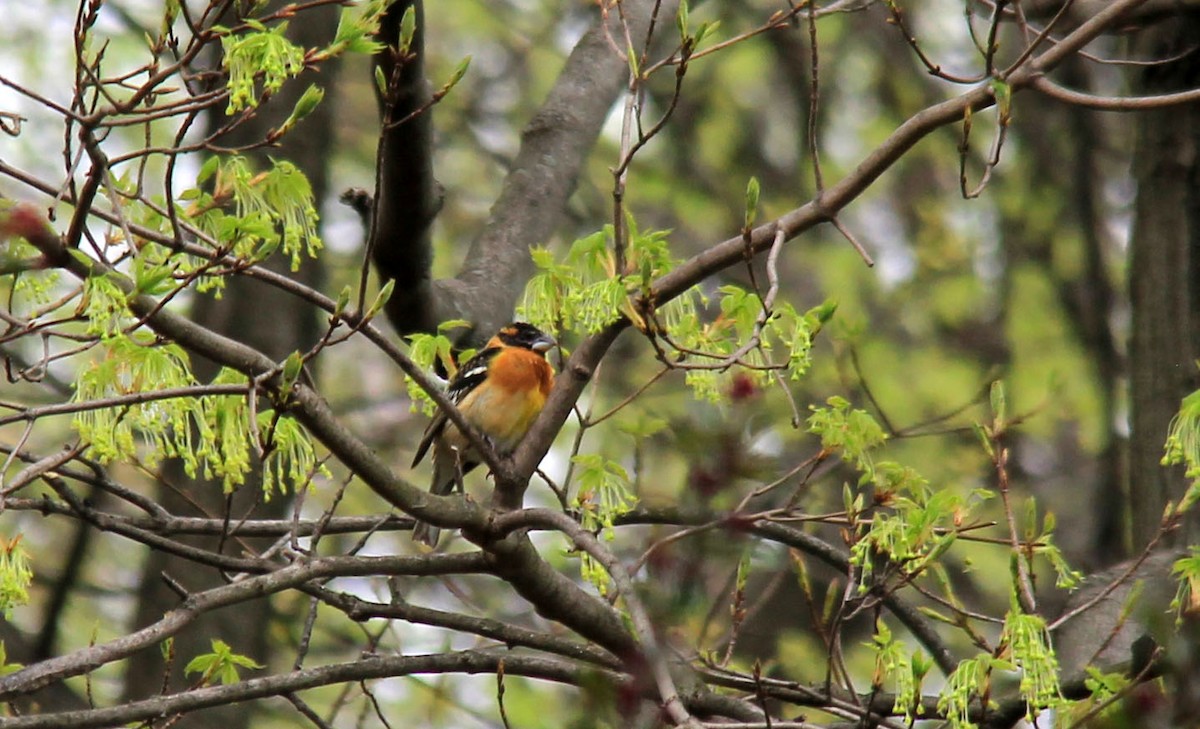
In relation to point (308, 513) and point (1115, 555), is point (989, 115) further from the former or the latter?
point (308, 513)

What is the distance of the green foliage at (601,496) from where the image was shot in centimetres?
427

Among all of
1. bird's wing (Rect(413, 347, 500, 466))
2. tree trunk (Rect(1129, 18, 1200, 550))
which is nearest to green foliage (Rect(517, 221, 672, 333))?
bird's wing (Rect(413, 347, 500, 466))

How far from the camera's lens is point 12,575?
3.95 meters

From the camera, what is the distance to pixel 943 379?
39.5 feet

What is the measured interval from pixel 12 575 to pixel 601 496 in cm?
170

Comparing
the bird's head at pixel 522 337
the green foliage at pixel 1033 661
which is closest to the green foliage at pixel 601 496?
the green foliage at pixel 1033 661

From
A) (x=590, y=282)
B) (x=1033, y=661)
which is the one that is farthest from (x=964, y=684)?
(x=590, y=282)

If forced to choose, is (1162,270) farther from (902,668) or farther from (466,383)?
(466,383)

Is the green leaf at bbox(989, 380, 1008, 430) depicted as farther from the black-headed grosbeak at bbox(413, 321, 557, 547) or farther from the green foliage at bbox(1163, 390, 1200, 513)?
the black-headed grosbeak at bbox(413, 321, 557, 547)

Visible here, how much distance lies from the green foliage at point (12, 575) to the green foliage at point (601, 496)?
1605mm

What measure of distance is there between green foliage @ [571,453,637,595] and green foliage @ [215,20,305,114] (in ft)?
4.68

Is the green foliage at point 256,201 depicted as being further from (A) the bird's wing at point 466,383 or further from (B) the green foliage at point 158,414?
(A) the bird's wing at point 466,383

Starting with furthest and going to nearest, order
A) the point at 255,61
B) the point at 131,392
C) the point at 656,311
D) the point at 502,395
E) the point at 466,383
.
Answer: the point at 466,383
the point at 502,395
the point at 656,311
the point at 131,392
the point at 255,61

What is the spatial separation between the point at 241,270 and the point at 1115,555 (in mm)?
6132
